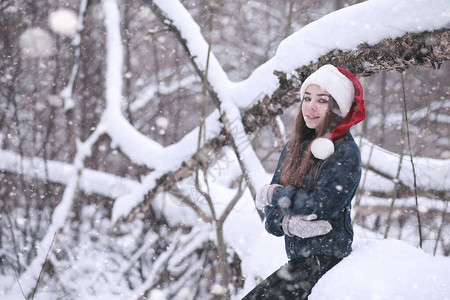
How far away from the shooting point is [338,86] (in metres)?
1.88

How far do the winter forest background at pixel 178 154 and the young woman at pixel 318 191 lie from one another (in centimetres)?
14

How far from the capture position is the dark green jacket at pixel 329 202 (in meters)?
1.70

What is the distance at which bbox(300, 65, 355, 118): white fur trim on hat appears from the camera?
187 centimetres

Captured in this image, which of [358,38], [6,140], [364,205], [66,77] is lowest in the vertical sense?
[364,205]

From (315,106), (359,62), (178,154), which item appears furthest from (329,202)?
(178,154)

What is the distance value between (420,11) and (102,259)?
5144 mm

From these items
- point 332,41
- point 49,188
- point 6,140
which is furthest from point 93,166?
point 332,41

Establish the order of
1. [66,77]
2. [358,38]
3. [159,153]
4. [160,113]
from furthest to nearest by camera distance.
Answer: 1. [160,113]
2. [66,77]
3. [159,153]
4. [358,38]

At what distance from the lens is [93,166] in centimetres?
651

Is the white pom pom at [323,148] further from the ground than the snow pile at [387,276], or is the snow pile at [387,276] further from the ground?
the white pom pom at [323,148]

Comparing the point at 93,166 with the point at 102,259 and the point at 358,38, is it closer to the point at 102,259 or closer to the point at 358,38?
the point at 102,259

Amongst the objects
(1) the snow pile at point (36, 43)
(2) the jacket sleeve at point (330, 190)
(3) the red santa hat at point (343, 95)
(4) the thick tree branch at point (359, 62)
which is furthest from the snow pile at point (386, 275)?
(1) the snow pile at point (36, 43)

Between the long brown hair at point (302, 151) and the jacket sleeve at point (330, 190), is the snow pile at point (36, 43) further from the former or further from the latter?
the jacket sleeve at point (330, 190)

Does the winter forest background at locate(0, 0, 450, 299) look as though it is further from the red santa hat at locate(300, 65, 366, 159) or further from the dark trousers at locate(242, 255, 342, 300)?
the red santa hat at locate(300, 65, 366, 159)
